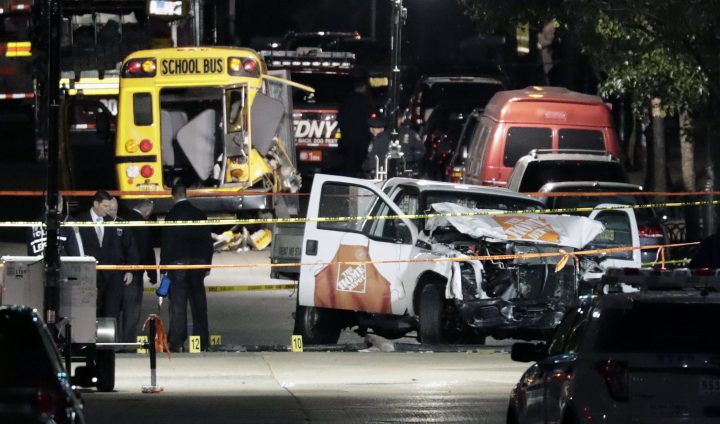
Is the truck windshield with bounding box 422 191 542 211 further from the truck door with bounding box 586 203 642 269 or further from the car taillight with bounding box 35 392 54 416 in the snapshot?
the car taillight with bounding box 35 392 54 416

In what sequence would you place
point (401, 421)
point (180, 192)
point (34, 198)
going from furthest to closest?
point (34, 198) < point (180, 192) < point (401, 421)

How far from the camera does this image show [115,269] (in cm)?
1711

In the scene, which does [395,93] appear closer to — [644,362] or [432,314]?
[432,314]

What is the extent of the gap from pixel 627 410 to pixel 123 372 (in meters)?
7.72

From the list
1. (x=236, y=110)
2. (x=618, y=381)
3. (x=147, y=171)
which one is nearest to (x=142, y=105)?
(x=147, y=171)

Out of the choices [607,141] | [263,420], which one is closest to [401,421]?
[263,420]

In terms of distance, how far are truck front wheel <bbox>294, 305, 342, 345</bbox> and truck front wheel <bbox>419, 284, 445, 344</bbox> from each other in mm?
1332

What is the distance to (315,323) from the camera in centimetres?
1791

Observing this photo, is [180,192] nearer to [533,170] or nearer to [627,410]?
[533,170]

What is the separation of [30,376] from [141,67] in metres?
17.6

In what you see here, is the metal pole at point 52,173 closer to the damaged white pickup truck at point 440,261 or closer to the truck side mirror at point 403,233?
the damaged white pickup truck at point 440,261

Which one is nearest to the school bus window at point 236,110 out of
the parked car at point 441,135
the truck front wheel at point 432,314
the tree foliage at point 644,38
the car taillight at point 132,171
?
the car taillight at point 132,171

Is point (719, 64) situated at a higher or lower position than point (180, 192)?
higher

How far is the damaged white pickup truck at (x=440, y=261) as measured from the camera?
1623 centimetres
